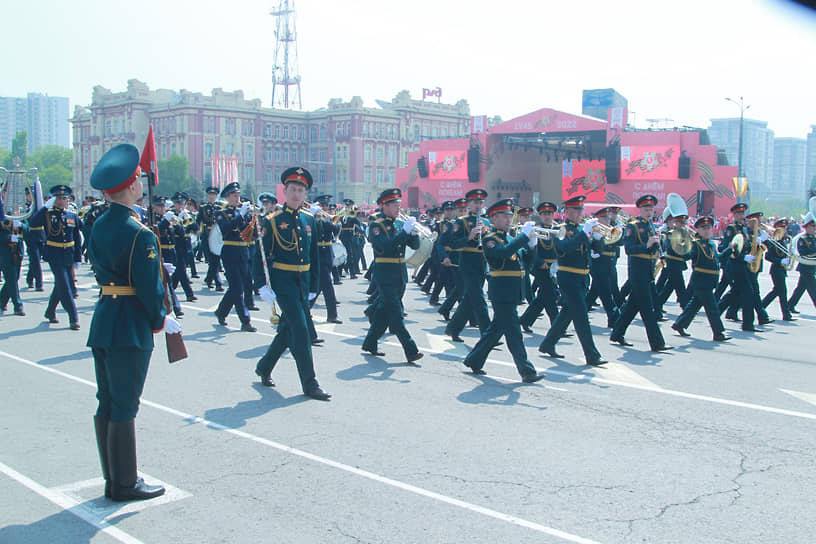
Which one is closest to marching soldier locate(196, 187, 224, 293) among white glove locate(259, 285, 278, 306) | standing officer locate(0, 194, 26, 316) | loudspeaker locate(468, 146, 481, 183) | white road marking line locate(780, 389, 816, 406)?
standing officer locate(0, 194, 26, 316)

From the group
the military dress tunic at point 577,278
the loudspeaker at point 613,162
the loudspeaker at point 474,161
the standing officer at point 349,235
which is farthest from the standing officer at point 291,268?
the loudspeaker at point 474,161

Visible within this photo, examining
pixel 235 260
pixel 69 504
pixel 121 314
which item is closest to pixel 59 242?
pixel 235 260

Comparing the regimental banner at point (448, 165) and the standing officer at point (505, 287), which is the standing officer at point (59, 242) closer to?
the standing officer at point (505, 287)

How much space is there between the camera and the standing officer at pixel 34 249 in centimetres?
1339

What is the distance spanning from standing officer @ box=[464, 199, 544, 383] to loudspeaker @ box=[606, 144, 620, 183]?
4279cm

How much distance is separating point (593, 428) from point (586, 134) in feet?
155

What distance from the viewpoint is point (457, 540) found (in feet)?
13.3

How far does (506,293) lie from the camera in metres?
8.00

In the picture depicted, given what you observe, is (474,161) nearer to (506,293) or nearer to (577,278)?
→ (577,278)

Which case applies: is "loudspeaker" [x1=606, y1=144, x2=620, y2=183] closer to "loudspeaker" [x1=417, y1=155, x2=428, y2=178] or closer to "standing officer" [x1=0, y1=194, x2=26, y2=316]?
"loudspeaker" [x1=417, y1=155, x2=428, y2=178]

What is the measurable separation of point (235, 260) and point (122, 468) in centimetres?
675

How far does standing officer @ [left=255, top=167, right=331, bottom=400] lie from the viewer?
7.25m

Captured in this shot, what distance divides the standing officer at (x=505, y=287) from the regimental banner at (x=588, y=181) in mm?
43825

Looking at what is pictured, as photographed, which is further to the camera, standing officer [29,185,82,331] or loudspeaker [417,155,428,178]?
loudspeaker [417,155,428,178]
